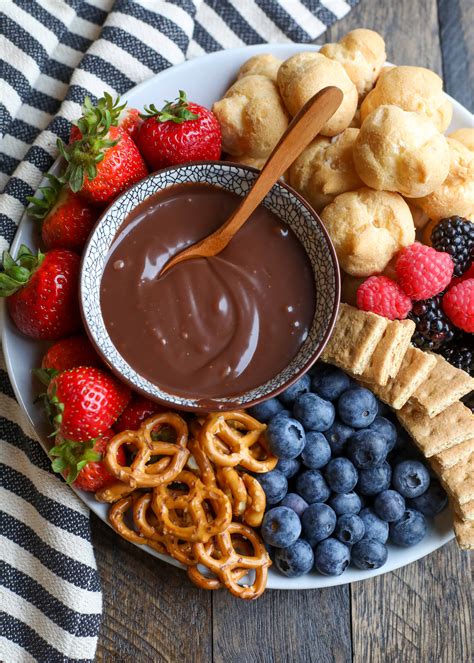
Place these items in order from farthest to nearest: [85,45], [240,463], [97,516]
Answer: [85,45], [97,516], [240,463]

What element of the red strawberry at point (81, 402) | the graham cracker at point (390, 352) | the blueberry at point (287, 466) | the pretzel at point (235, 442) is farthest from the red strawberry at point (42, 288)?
the graham cracker at point (390, 352)

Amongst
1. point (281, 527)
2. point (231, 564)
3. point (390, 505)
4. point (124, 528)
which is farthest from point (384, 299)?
point (124, 528)

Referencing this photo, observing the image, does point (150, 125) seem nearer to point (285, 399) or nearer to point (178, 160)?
point (178, 160)

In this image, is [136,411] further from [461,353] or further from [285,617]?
[461,353]

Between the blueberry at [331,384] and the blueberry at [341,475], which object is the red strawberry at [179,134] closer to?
the blueberry at [331,384]

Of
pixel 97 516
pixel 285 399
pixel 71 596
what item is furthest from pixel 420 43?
pixel 71 596

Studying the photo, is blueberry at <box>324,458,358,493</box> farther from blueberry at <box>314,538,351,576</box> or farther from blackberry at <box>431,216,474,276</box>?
blackberry at <box>431,216,474,276</box>
